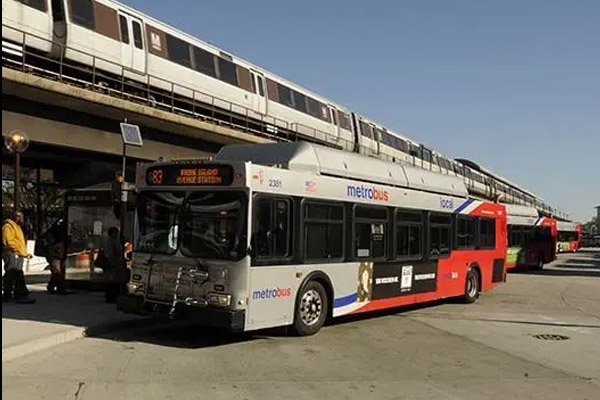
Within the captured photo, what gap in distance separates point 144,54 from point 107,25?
1940 millimetres

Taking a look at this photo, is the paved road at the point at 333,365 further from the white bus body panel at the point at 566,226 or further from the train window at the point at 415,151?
the white bus body panel at the point at 566,226

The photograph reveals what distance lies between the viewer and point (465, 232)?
56.0 feet

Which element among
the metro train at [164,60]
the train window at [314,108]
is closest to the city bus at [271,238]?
the metro train at [164,60]

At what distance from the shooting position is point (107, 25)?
798 inches

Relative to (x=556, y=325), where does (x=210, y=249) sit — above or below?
above

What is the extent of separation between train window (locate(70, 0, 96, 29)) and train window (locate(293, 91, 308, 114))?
14.7 meters

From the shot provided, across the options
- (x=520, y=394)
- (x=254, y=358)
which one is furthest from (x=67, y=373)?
(x=520, y=394)

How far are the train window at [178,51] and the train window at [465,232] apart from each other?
12.0 meters

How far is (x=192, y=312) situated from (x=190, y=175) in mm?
2080

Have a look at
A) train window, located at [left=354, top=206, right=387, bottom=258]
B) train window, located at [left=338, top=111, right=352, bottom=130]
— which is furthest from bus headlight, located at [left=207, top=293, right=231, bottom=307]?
train window, located at [left=338, top=111, right=352, bottom=130]

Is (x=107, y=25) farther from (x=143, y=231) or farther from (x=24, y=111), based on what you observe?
(x=143, y=231)

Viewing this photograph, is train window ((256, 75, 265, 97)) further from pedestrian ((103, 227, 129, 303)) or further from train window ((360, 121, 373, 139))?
pedestrian ((103, 227, 129, 303))

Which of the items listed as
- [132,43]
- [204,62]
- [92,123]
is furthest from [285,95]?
[92,123]

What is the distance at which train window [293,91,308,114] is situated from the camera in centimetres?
3331
